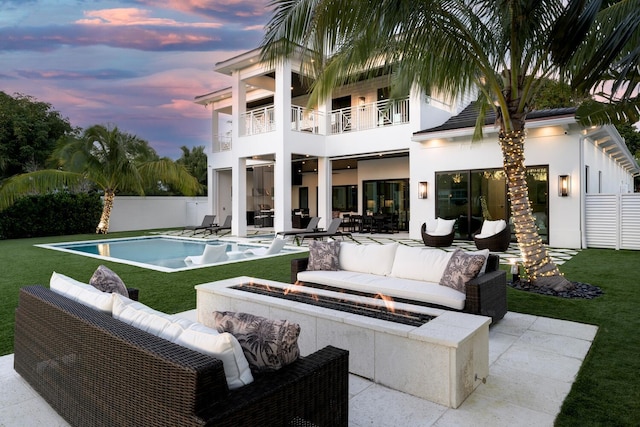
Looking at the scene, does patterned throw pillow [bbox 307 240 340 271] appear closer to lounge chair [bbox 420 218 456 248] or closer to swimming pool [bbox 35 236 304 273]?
swimming pool [bbox 35 236 304 273]

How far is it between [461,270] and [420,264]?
0.61 meters

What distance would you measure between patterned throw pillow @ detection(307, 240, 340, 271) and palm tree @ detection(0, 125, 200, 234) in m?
13.3

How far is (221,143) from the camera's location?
20.1 metres

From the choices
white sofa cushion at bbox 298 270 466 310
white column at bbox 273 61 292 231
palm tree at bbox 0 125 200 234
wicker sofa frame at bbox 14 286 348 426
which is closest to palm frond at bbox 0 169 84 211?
palm tree at bbox 0 125 200 234

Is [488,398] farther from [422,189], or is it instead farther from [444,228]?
[422,189]

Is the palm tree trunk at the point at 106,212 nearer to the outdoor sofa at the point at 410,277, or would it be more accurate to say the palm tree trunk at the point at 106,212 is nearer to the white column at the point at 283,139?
the white column at the point at 283,139

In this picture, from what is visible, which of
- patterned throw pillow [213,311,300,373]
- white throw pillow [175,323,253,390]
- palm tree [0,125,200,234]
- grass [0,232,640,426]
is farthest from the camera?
palm tree [0,125,200,234]

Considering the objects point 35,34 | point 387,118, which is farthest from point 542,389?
point 35,34

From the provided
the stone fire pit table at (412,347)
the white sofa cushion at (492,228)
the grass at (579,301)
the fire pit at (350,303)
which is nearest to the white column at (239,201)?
the grass at (579,301)

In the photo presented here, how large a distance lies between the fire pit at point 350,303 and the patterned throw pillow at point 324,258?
85 cm

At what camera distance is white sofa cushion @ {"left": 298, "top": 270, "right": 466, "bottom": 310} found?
14.1 feet

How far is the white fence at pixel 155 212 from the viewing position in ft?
65.5

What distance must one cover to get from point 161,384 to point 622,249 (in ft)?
41.2

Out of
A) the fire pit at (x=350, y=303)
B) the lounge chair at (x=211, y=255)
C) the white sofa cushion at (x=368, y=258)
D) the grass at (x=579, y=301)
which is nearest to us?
the grass at (x=579, y=301)
